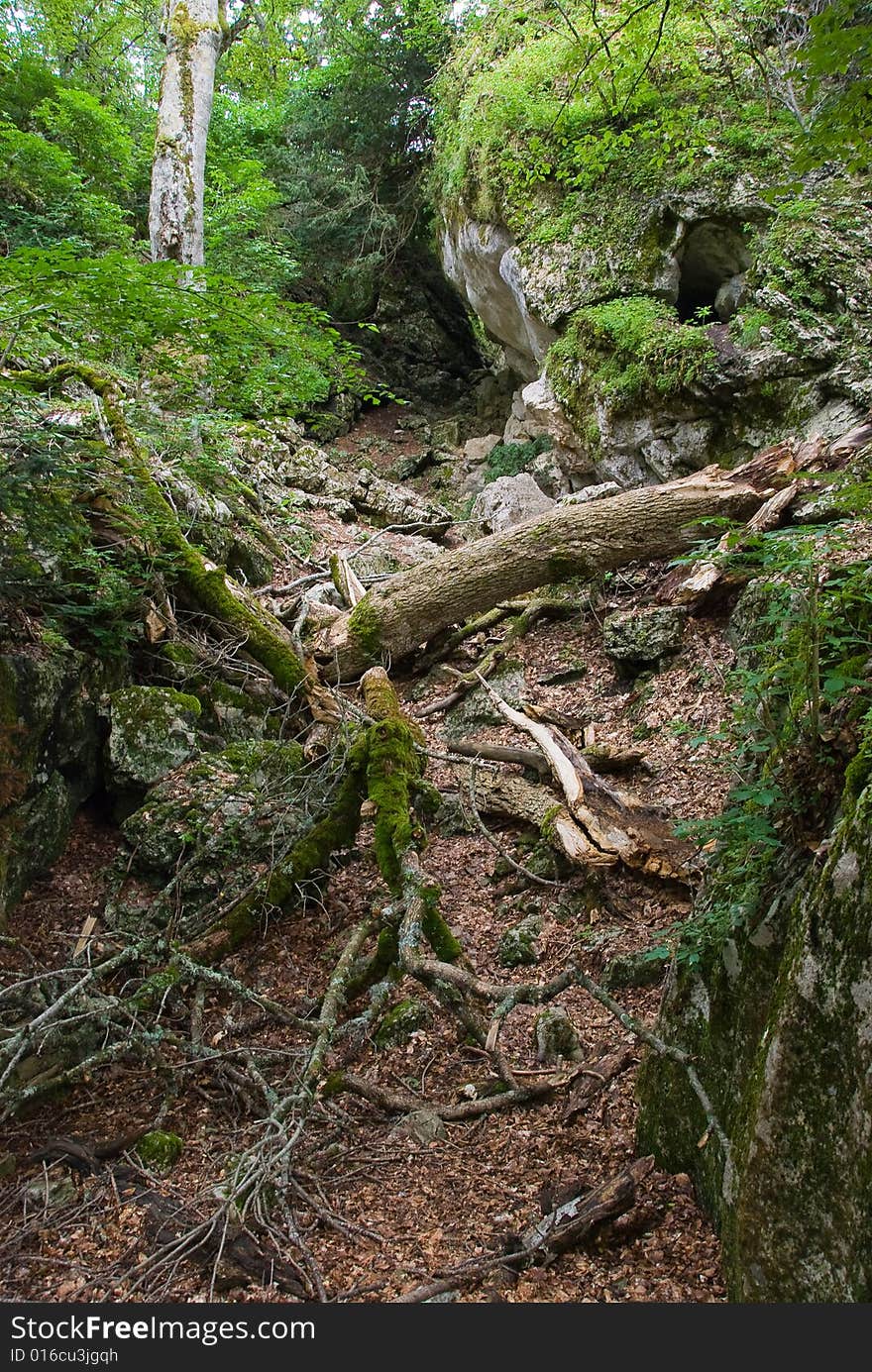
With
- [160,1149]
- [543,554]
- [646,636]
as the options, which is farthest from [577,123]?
[160,1149]

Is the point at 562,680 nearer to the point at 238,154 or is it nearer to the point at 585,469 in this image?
the point at 585,469

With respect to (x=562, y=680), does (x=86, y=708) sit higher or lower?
higher

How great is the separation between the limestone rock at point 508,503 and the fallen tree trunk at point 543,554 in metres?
3.14

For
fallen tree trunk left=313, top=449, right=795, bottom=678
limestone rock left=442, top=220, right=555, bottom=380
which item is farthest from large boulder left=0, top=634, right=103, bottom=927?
limestone rock left=442, top=220, right=555, bottom=380

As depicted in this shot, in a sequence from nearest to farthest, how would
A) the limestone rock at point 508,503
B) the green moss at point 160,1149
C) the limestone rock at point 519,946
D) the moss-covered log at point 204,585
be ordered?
the green moss at point 160,1149, the limestone rock at point 519,946, the moss-covered log at point 204,585, the limestone rock at point 508,503

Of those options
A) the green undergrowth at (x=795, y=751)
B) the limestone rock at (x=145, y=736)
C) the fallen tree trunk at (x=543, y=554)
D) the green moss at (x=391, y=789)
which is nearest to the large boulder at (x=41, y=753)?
the limestone rock at (x=145, y=736)

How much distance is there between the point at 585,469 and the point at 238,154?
34.4ft

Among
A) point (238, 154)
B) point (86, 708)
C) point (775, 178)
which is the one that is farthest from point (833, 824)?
point (238, 154)

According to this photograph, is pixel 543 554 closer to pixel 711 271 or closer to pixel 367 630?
pixel 367 630

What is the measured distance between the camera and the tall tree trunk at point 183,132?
829cm

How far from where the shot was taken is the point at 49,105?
1178 centimetres

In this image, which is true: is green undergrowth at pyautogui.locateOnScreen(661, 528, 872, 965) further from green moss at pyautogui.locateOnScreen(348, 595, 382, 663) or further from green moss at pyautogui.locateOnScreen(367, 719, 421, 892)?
green moss at pyautogui.locateOnScreen(348, 595, 382, 663)

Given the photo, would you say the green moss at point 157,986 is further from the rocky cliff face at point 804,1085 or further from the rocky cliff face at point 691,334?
the rocky cliff face at point 691,334

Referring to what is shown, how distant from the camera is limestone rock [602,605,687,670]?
5.95 metres
